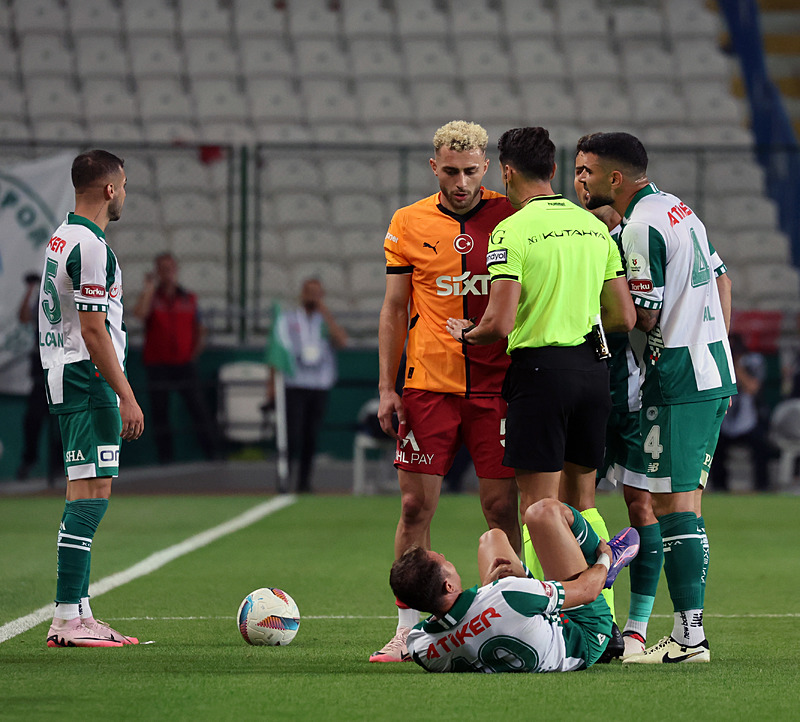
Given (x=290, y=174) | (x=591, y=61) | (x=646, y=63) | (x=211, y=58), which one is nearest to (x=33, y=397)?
(x=290, y=174)

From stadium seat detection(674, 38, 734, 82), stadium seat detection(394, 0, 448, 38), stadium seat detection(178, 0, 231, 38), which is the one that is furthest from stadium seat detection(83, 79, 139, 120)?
stadium seat detection(674, 38, 734, 82)

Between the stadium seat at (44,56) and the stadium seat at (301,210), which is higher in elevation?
the stadium seat at (44,56)

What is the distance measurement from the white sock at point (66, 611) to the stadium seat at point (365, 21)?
14917 mm

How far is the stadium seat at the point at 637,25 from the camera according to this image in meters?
19.1

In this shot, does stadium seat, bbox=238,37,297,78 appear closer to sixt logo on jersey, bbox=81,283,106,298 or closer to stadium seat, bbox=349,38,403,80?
stadium seat, bbox=349,38,403,80

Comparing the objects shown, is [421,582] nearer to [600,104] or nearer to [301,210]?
[301,210]

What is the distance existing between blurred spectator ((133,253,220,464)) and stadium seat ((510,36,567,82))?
6.93 metres

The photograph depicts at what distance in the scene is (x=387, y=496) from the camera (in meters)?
12.8

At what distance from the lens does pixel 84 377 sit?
514 cm

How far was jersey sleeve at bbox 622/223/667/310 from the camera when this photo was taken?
4777 mm

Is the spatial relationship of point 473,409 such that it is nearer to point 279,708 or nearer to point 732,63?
point 279,708

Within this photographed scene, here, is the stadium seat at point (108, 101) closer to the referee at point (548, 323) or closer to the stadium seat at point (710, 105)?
the stadium seat at point (710, 105)

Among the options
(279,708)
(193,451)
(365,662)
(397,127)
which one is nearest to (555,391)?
(365,662)

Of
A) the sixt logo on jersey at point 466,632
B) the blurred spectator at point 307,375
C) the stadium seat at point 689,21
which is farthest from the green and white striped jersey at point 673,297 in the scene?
the stadium seat at point 689,21
